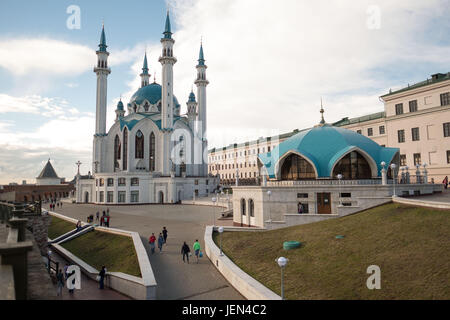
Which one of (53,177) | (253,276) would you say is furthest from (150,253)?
(53,177)

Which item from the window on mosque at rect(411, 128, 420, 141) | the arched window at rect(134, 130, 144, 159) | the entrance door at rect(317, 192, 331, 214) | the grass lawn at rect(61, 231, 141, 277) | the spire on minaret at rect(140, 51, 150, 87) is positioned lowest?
the grass lawn at rect(61, 231, 141, 277)

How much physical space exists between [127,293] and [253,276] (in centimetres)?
641

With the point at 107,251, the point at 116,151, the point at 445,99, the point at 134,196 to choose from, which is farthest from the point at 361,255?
the point at 116,151

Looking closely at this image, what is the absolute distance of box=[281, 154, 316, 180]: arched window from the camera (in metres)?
27.6

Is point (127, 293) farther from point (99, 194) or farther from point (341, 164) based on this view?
point (99, 194)

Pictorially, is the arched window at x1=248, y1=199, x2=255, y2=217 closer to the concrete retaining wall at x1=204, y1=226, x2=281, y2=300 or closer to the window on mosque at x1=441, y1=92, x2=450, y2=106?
the concrete retaining wall at x1=204, y1=226, x2=281, y2=300

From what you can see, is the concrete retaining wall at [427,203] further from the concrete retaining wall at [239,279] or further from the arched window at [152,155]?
the arched window at [152,155]

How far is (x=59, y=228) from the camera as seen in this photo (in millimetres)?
32781

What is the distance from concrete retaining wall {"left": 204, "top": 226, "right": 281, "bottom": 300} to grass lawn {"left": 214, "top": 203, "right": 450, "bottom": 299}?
2.39 ft

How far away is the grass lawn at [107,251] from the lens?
57.5 feet

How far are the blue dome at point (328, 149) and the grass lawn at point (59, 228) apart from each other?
24142mm

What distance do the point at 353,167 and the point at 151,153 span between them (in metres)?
46.2

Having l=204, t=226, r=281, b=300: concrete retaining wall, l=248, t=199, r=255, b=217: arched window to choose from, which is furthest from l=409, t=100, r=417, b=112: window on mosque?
l=204, t=226, r=281, b=300: concrete retaining wall

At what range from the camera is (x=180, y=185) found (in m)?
56.8
